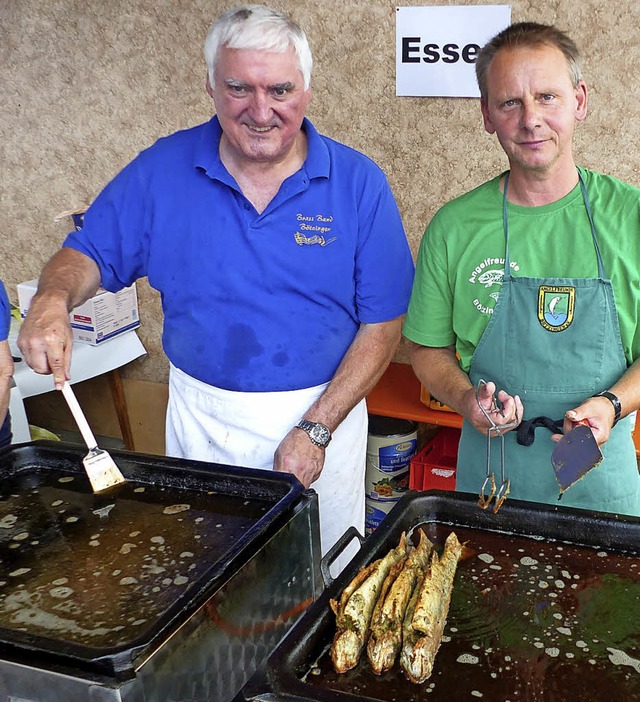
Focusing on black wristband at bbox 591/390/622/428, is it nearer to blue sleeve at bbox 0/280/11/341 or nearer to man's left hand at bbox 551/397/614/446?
man's left hand at bbox 551/397/614/446

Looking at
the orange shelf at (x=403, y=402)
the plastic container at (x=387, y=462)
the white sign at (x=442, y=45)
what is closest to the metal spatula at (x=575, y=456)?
the orange shelf at (x=403, y=402)

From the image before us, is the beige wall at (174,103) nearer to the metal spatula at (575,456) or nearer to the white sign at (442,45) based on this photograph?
the white sign at (442,45)

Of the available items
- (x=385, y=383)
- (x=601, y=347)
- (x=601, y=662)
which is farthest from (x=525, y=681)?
(x=385, y=383)

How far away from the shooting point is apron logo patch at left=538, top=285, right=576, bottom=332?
5.69 feet

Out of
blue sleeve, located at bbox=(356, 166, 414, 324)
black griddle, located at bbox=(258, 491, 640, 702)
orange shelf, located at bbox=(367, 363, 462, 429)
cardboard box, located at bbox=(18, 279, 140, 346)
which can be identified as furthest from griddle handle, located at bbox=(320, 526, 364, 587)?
cardboard box, located at bbox=(18, 279, 140, 346)

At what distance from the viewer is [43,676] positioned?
1.08 metres

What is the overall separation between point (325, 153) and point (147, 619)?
1.29 metres

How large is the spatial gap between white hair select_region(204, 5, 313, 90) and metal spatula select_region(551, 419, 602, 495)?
105 centimetres

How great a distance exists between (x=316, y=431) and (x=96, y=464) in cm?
57

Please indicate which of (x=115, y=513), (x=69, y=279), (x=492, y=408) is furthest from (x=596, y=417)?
(x=69, y=279)

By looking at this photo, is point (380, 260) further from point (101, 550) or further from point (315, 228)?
point (101, 550)

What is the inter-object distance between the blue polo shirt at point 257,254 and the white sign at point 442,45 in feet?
3.97

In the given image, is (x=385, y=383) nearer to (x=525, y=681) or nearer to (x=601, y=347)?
(x=601, y=347)

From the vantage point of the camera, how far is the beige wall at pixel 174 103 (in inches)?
117
